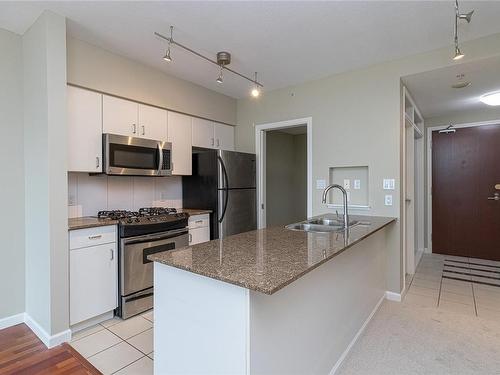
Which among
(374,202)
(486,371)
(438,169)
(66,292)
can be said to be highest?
(438,169)

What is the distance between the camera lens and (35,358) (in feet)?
6.54

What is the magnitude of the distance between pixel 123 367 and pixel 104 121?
82.8 inches

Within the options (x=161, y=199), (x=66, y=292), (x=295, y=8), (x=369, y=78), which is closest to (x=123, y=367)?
(x=66, y=292)

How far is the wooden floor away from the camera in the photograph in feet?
6.12

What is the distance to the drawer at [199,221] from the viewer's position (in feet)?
10.6

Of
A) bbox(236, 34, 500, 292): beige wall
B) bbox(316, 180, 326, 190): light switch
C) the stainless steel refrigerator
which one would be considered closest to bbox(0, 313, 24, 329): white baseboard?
the stainless steel refrigerator

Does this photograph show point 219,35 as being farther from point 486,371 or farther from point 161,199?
point 486,371

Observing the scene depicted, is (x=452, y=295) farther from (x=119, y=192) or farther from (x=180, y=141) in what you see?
(x=119, y=192)

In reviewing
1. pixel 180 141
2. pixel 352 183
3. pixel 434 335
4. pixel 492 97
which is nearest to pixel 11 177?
pixel 180 141

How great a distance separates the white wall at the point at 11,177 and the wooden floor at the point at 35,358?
36cm

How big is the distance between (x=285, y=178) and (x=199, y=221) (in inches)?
115

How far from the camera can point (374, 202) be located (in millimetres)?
3070

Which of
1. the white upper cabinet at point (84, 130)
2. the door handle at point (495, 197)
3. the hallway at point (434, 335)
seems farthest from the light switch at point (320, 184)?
the door handle at point (495, 197)

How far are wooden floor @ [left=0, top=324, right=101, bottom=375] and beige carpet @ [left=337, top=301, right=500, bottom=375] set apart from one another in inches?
70.6
